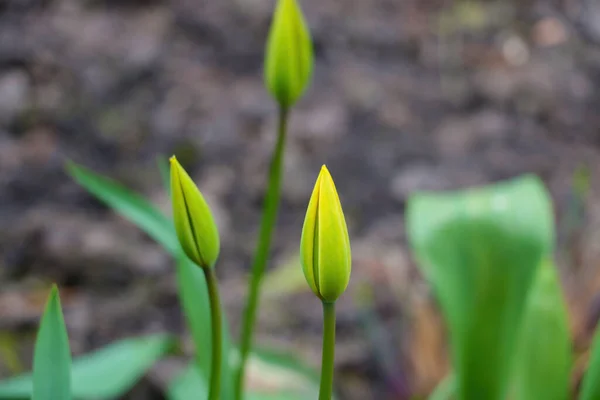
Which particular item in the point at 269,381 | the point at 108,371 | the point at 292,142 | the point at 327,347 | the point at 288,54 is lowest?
the point at 269,381

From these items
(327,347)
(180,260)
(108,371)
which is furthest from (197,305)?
(327,347)

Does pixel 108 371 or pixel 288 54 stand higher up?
pixel 288 54

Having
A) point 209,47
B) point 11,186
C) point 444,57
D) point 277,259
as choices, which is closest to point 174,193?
point 277,259

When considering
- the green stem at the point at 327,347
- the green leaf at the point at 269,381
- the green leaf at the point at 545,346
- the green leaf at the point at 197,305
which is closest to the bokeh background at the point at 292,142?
the green leaf at the point at 269,381

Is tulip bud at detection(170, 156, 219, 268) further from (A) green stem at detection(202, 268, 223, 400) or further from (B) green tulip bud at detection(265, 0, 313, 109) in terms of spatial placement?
(B) green tulip bud at detection(265, 0, 313, 109)

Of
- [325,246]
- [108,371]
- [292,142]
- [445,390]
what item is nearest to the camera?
[325,246]

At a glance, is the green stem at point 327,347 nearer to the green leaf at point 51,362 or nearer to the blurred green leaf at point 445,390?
the green leaf at point 51,362

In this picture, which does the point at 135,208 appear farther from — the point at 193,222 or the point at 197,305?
the point at 193,222
